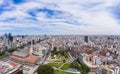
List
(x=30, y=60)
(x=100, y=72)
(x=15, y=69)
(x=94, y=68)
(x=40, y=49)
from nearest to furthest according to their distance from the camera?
(x=15, y=69) < (x=100, y=72) < (x=94, y=68) < (x=30, y=60) < (x=40, y=49)

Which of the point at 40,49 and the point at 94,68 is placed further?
the point at 40,49

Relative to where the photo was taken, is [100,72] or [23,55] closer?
[100,72]

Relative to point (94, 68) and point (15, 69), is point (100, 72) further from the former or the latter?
point (15, 69)

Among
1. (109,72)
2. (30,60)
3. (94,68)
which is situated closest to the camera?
(109,72)

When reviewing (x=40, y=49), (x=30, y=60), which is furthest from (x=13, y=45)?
(x=30, y=60)

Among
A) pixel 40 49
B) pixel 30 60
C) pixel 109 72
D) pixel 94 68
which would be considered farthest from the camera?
pixel 40 49

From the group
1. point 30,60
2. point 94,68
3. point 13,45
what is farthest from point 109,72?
point 13,45

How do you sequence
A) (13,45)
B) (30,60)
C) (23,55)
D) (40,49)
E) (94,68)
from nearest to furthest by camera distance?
(94,68)
(30,60)
(23,55)
(40,49)
(13,45)

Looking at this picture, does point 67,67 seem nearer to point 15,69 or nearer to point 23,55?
point 23,55
